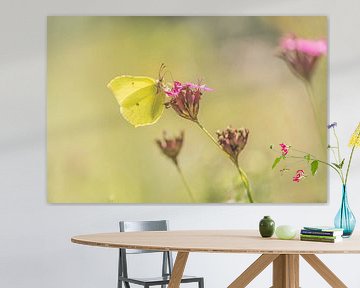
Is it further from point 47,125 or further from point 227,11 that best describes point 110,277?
point 227,11

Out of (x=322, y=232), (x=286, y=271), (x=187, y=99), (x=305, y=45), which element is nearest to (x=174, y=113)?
(x=187, y=99)

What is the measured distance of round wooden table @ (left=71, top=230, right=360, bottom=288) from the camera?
3.62m

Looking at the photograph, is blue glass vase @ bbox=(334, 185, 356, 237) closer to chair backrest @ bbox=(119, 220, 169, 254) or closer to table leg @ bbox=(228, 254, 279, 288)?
table leg @ bbox=(228, 254, 279, 288)

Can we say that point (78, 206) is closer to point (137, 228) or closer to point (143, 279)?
point (137, 228)

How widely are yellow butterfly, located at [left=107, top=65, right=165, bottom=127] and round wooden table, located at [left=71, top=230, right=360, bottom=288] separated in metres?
1.55

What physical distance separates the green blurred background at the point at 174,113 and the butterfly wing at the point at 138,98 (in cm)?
5

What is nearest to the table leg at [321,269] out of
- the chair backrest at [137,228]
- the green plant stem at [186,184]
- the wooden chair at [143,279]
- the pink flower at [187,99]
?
the wooden chair at [143,279]

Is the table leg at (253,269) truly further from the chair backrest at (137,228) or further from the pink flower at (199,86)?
the pink flower at (199,86)

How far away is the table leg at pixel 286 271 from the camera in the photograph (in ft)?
13.7

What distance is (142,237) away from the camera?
4266mm

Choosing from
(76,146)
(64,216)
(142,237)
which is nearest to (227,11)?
(76,146)

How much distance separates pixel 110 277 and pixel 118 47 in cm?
167

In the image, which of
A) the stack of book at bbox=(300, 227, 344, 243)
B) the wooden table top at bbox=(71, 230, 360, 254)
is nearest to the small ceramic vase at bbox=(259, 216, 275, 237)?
the wooden table top at bbox=(71, 230, 360, 254)

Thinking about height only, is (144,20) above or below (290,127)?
above
